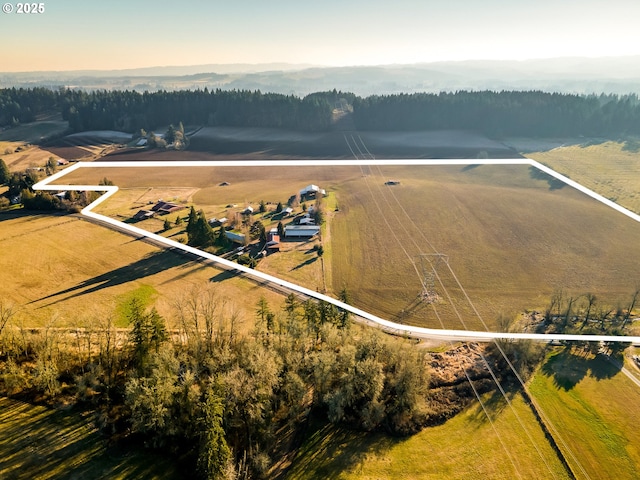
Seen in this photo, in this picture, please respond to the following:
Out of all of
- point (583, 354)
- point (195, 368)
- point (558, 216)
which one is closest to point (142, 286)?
point (195, 368)

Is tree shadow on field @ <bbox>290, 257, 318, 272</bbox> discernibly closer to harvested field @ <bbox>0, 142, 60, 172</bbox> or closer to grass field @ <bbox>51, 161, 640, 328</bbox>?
grass field @ <bbox>51, 161, 640, 328</bbox>

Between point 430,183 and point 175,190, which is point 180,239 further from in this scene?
point 430,183

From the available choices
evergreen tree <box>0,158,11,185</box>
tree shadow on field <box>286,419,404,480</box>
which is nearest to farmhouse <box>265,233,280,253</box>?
tree shadow on field <box>286,419,404,480</box>

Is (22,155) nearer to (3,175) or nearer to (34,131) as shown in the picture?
(34,131)

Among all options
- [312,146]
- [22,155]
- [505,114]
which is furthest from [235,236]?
[505,114]

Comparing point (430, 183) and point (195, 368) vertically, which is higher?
point (430, 183)
